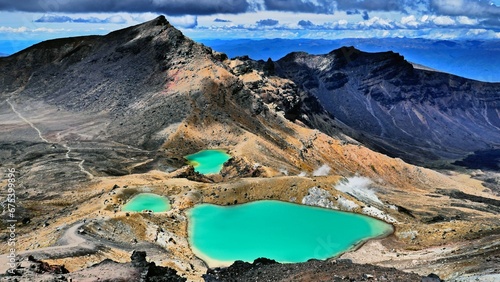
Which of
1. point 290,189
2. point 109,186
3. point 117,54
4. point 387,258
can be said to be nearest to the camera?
point 387,258

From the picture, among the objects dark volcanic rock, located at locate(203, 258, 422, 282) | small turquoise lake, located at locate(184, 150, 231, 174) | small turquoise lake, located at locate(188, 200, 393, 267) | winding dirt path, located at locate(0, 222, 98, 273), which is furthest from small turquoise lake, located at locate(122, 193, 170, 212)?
Result: small turquoise lake, located at locate(184, 150, 231, 174)

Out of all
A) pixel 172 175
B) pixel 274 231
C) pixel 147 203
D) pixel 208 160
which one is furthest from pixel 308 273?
pixel 208 160

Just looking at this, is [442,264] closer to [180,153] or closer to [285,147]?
[180,153]

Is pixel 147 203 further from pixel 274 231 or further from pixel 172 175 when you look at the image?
pixel 172 175

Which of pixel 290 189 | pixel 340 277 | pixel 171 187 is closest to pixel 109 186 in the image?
pixel 171 187

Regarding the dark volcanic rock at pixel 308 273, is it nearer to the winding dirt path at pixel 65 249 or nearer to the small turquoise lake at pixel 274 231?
the small turquoise lake at pixel 274 231

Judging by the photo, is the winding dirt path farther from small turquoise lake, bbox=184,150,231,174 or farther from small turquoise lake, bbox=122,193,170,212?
small turquoise lake, bbox=184,150,231,174
